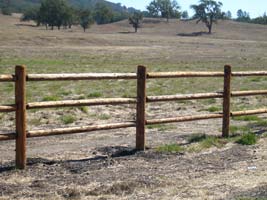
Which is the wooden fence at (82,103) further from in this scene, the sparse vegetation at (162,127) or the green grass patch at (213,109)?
the green grass patch at (213,109)

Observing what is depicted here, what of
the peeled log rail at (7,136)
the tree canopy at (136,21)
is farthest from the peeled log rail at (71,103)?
the tree canopy at (136,21)

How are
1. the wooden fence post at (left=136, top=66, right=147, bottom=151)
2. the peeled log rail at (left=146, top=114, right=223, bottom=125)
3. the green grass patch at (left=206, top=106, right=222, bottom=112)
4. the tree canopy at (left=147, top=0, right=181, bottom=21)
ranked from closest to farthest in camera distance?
the wooden fence post at (left=136, top=66, right=147, bottom=151), the peeled log rail at (left=146, top=114, right=223, bottom=125), the green grass patch at (left=206, top=106, right=222, bottom=112), the tree canopy at (left=147, top=0, right=181, bottom=21)

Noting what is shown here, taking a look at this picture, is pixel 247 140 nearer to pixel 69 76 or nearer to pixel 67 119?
pixel 69 76

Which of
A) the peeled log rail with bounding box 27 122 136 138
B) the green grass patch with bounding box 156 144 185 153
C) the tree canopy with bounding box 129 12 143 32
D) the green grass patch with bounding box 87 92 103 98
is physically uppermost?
the tree canopy with bounding box 129 12 143 32

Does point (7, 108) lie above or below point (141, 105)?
above

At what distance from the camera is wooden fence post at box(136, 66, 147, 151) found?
10656mm

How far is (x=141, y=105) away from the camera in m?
10.7

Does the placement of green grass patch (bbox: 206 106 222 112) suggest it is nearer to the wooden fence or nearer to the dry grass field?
the dry grass field

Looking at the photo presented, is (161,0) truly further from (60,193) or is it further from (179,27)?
(60,193)

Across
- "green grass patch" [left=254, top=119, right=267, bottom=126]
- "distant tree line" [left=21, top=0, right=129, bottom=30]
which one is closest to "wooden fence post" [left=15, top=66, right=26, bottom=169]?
"green grass patch" [left=254, top=119, right=267, bottom=126]

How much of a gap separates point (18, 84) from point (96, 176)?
5.79ft

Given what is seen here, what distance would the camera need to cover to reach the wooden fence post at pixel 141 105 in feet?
35.0

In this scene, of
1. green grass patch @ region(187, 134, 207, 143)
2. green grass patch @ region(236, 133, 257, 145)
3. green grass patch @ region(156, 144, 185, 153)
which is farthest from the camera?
green grass patch @ region(187, 134, 207, 143)

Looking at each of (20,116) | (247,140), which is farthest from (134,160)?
(247,140)
